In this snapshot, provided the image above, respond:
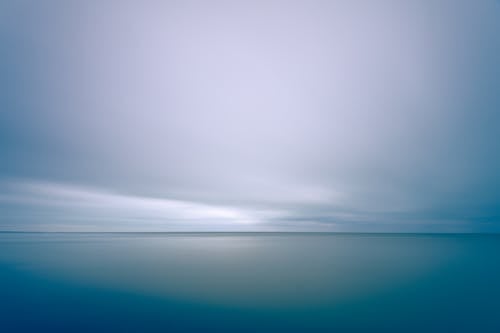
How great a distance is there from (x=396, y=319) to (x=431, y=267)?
15.1 metres

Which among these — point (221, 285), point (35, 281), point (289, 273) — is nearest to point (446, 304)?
point (289, 273)

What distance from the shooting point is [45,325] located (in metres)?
9.07

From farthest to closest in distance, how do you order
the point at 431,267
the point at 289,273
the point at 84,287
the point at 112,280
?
the point at 431,267 < the point at 289,273 < the point at 112,280 < the point at 84,287

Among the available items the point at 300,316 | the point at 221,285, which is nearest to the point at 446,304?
the point at 300,316

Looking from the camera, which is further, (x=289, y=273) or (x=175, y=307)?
(x=289, y=273)

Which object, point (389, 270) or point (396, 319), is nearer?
point (396, 319)

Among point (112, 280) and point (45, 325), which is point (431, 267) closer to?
point (112, 280)

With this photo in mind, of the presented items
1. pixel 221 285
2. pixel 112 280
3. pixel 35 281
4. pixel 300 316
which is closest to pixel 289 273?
pixel 221 285

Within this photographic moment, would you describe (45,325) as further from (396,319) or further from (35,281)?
(396,319)

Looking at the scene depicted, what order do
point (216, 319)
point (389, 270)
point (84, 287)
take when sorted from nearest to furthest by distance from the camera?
1. point (216, 319)
2. point (84, 287)
3. point (389, 270)

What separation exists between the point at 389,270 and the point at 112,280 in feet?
59.3

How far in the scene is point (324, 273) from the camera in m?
18.7

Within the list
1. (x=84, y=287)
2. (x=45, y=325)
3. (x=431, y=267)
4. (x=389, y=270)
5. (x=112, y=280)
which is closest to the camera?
(x=45, y=325)

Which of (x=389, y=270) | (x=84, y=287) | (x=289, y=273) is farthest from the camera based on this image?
(x=389, y=270)
